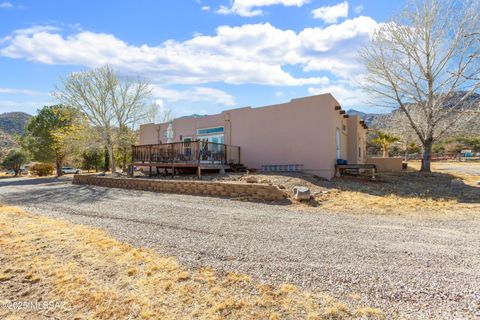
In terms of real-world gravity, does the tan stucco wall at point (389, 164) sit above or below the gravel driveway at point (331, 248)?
above

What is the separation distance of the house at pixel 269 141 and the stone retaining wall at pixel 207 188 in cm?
174

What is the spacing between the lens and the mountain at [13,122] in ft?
170

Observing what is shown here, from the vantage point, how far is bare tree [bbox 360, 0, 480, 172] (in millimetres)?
12969

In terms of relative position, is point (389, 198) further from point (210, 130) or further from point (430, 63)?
point (430, 63)

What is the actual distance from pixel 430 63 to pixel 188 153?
13.5 m

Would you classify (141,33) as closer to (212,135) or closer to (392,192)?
(212,135)

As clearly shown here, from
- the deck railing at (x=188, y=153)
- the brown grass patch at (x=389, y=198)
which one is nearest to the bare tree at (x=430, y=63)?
the brown grass patch at (x=389, y=198)

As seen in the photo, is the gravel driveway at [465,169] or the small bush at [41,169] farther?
the small bush at [41,169]

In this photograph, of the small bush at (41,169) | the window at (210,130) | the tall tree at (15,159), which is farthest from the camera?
the tall tree at (15,159)

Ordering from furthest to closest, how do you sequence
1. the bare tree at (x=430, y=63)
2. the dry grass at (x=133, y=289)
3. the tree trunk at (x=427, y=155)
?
the tree trunk at (x=427, y=155) → the bare tree at (x=430, y=63) → the dry grass at (x=133, y=289)

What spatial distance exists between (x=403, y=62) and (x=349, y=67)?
8.88 feet

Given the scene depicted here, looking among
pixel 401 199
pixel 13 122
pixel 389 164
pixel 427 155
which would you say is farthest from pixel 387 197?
pixel 13 122

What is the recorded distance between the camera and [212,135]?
571 inches

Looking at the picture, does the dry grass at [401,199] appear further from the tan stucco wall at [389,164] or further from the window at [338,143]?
the tan stucco wall at [389,164]
